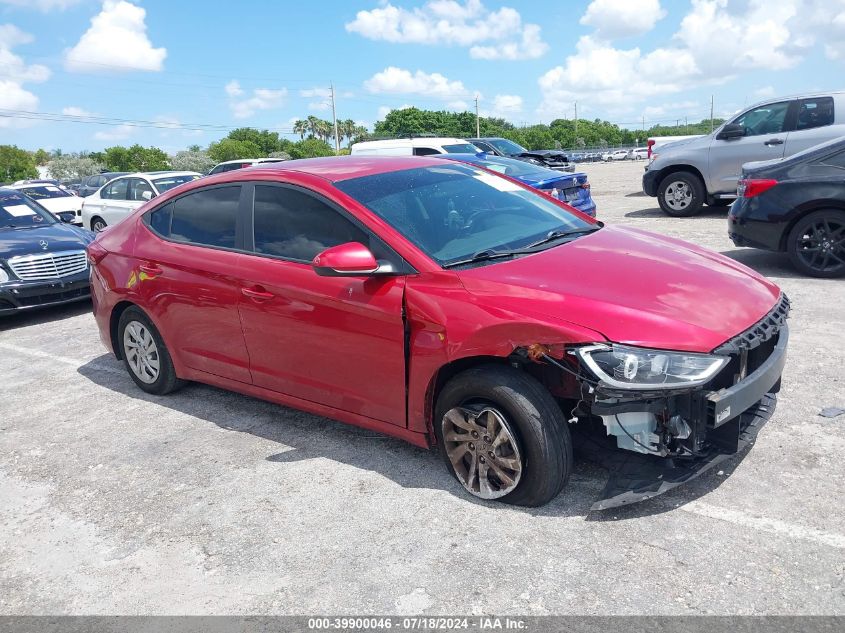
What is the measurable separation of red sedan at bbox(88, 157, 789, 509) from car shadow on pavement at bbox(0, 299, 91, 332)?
4496 mm

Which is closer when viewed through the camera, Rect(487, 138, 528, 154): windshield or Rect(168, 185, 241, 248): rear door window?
Rect(168, 185, 241, 248): rear door window

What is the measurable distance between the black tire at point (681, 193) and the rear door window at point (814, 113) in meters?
1.76

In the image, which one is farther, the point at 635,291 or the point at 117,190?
the point at 117,190

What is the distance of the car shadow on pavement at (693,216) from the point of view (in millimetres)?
12141

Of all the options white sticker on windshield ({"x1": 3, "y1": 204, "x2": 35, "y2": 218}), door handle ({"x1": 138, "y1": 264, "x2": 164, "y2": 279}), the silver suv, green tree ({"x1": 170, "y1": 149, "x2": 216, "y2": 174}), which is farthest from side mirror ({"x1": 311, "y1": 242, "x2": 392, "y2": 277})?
green tree ({"x1": 170, "y1": 149, "x2": 216, "y2": 174})

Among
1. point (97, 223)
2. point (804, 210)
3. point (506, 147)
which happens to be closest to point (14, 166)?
point (97, 223)

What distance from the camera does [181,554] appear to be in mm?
3203

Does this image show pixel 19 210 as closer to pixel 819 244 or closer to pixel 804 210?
pixel 804 210

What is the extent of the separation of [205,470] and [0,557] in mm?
1046

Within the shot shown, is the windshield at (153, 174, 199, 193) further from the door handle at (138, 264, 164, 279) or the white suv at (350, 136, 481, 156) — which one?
the door handle at (138, 264, 164, 279)

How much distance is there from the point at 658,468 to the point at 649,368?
533 mm

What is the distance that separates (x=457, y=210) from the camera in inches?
156

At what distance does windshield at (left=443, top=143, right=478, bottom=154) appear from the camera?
17.3 m

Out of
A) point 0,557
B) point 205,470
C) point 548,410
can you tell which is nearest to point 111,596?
point 0,557
